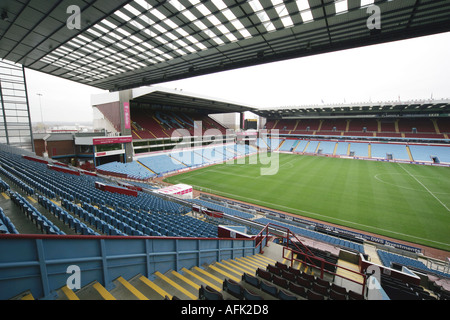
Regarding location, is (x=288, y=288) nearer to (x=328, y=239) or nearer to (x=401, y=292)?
(x=401, y=292)

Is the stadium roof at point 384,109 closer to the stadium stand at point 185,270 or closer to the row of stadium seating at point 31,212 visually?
the stadium stand at point 185,270

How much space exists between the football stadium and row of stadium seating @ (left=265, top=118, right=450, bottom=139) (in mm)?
10674

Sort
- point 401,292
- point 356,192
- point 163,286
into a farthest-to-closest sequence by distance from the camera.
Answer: point 356,192 < point 401,292 < point 163,286

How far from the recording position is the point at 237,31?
34.8 feet

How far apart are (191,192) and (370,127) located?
170ft

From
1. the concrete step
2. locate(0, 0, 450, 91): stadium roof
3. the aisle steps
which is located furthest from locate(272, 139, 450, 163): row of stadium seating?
the concrete step

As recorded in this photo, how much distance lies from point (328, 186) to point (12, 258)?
1016 inches

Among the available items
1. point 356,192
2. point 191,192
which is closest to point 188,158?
point 191,192

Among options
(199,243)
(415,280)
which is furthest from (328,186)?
(199,243)

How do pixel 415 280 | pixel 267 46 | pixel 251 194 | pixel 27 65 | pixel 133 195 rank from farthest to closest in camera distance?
pixel 251 194, pixel 27 65, pixel 133 195, pixel 267 46, pixel 415 280

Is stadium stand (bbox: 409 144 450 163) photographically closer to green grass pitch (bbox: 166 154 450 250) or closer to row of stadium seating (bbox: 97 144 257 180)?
green grass pitch (bbox: 166 154 450 250)

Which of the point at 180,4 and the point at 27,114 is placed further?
the point at 27,114

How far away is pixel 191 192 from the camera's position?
18438 mm

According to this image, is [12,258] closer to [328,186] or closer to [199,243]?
[199,243]
